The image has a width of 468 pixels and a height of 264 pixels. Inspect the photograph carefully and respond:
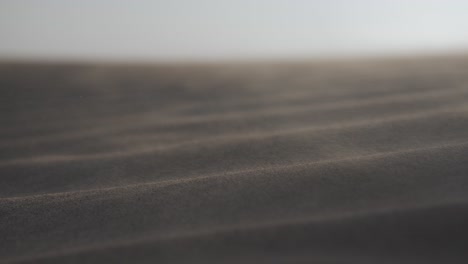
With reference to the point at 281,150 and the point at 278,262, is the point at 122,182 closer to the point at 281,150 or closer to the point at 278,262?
the point at 281,150

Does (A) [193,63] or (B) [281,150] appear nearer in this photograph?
(B) [281,150]

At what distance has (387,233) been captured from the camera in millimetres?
603

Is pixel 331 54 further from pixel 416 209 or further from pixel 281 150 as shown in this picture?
pixel 416 209

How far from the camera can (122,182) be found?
0.93 m

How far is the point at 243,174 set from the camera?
33.2 inches

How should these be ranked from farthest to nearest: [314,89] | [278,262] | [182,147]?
[314,89] < [182,147] < [278,262]

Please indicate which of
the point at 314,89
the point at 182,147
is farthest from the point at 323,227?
the point at 314,89

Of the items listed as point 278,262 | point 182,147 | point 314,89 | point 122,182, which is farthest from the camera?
point 314,89

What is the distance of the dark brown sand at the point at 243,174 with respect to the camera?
0.61 metres

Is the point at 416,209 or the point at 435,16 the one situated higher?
the point at 435,16

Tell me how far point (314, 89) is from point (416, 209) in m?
1.17

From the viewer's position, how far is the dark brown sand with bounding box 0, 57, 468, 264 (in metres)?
0.61

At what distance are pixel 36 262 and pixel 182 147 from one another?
1.76 ft

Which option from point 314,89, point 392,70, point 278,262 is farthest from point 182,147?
point 392,70
